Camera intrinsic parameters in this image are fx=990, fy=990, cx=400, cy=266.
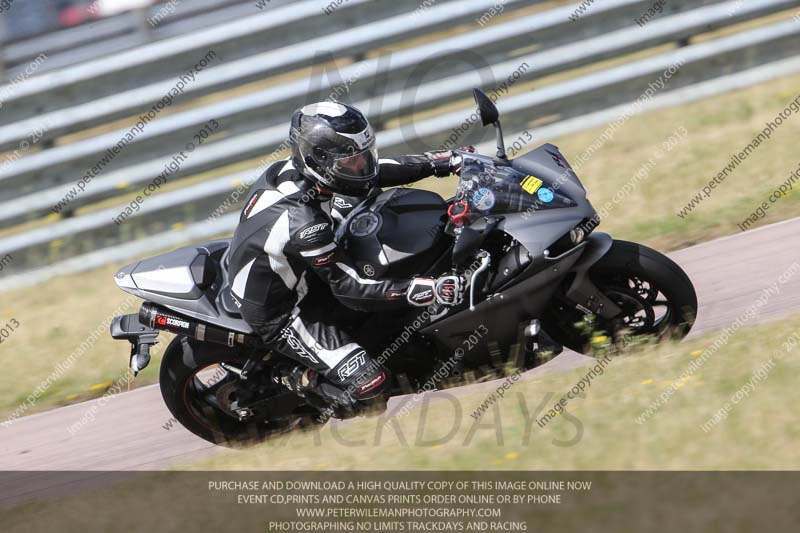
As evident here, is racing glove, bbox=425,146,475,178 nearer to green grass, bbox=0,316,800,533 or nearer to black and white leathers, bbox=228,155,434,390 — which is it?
black and white leathers, bbox=228,155,434,390

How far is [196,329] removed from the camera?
5320 mm

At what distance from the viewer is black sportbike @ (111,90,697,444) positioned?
489 centimetres

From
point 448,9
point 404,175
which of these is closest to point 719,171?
point 448,9

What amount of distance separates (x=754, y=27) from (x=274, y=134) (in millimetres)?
4322

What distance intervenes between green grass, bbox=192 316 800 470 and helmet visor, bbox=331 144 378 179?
1368 mm

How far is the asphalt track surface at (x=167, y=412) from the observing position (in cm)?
589

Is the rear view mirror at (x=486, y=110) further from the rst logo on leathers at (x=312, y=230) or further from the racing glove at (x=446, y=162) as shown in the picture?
the rst logo on leathers at (x=312, y=230)

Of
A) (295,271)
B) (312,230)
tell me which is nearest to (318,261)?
(312,230)

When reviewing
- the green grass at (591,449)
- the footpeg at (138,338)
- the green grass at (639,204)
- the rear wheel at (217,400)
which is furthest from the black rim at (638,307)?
the footpeg at (138,338)

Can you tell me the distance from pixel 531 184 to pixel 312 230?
3.68 ft

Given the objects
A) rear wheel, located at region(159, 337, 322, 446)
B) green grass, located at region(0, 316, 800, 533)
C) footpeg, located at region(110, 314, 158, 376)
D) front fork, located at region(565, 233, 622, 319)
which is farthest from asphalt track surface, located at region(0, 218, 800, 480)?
footpeg, located at region(110, 314, 158, 376)

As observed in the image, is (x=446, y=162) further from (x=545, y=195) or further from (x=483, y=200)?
(x=545, y=195)

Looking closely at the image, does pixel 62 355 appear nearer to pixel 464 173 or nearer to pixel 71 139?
pixel 71 139

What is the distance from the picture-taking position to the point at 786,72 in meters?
8.61
